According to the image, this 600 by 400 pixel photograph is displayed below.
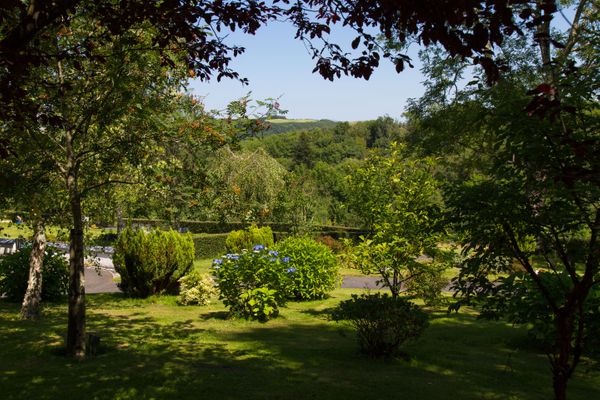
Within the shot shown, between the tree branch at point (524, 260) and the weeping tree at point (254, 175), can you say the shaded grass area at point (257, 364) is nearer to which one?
the tree branch at point (524, 260)

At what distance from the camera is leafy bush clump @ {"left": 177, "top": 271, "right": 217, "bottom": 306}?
41.6 feet

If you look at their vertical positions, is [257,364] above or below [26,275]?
below

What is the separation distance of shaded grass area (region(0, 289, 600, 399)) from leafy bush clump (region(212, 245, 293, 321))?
0.35m

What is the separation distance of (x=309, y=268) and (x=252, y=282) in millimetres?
3390

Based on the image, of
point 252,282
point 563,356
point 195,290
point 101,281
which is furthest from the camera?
point 101,281

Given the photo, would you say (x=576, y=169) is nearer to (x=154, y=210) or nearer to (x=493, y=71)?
(x=493, y=71)

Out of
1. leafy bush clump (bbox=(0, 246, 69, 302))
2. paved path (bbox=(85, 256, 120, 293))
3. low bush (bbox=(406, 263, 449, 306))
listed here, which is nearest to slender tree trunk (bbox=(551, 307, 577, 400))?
low bush (bbox=(406, 263, 449, 306))

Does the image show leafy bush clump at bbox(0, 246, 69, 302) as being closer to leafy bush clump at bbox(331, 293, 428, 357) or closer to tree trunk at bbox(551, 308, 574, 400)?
leafy bush clump at bbox(331, 293, 428, 357)

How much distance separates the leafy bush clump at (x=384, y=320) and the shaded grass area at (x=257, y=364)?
12.1 inches

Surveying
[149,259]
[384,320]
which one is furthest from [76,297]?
[149,259]

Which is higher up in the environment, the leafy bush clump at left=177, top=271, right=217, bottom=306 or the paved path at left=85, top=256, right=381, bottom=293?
the leafy bush clump at left=177, top=271, right=217, bottom=306

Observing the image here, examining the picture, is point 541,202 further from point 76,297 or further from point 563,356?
point 76,297

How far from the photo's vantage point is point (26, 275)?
1191cm

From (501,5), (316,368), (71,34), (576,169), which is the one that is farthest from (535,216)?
(71,34)
